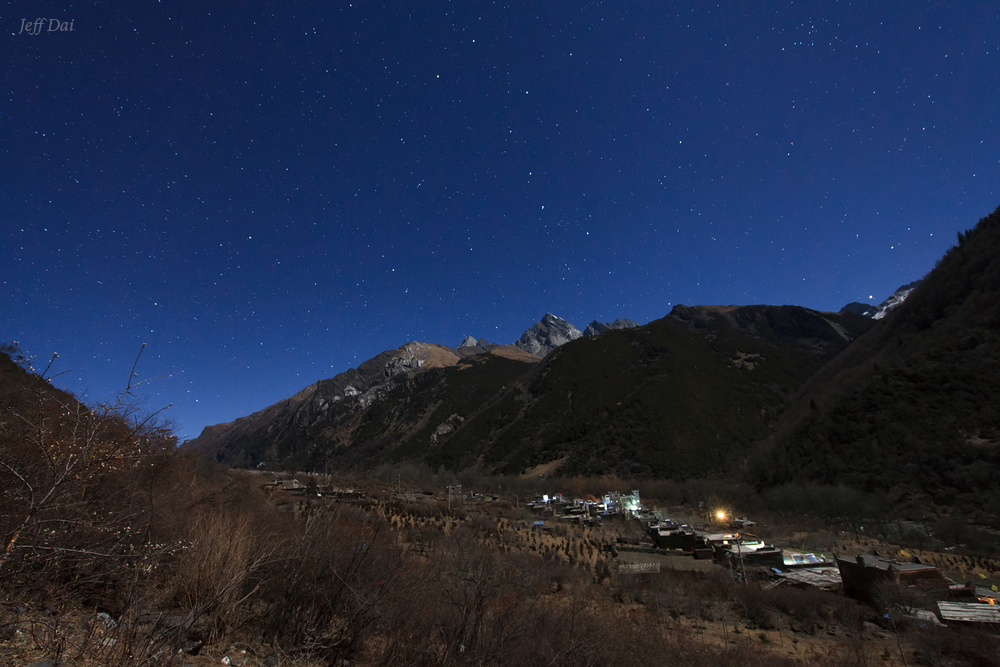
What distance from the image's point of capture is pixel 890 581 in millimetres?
14281

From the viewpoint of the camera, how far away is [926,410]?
123 ft

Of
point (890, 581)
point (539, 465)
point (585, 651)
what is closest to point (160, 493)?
point (585, 651)

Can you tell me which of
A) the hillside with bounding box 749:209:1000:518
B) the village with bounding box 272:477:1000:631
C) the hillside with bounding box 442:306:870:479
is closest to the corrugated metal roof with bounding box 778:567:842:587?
the village with bounding box 272:477:1000:631

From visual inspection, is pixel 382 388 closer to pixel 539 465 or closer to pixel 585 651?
pixel 539 465

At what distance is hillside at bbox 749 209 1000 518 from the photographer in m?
31.5

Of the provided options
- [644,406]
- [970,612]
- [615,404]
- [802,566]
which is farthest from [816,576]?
[615,404]

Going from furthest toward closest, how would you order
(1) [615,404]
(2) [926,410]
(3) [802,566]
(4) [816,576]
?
(1) [615,404], (2) [926,410], (3) [802,566], (4) [816,576]

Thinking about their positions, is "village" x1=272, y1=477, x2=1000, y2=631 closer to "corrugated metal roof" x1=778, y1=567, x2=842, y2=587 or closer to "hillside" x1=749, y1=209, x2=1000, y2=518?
"corrugated metal roof" x1=778, y1=567, x2=842, y2=587

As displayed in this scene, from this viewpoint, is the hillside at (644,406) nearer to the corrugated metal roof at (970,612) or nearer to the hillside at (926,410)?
the hillside at (926,410)

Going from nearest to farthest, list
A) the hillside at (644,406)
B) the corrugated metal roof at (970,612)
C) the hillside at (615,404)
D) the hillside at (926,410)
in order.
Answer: the corrugated metal roof at (970,612) < the hillside at (926,410) < the hillside at (644,406) < the hillside at (615,404)

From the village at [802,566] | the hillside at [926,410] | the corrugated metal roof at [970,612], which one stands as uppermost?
the hillside at [926,410]

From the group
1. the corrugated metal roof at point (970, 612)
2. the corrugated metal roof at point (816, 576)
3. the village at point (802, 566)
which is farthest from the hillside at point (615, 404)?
the corrugated metal roof at point (970, 612)

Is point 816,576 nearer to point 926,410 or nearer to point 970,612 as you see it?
point 970,612

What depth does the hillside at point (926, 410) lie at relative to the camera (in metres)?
31.5
